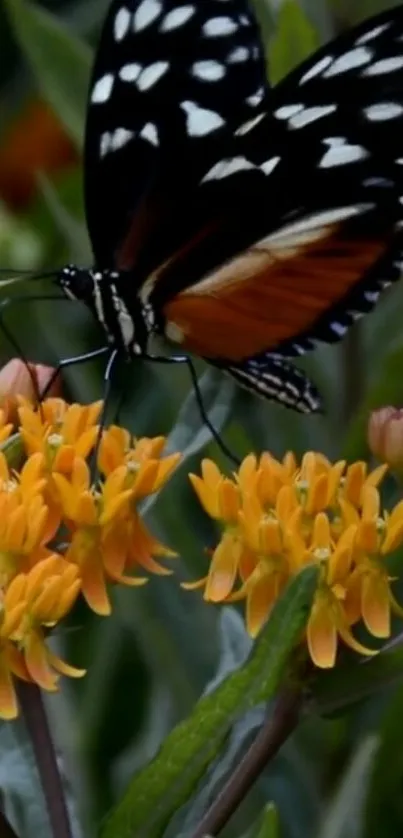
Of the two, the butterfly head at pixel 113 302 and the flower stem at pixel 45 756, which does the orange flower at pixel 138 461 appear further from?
the butterfly head at pixel 113 302


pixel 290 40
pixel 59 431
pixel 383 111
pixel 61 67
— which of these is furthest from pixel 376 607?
pixel 61 67

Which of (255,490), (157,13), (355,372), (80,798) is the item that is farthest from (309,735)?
(157,13)

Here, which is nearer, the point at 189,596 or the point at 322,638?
the point at 322,638

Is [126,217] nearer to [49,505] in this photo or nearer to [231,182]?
[231,182]

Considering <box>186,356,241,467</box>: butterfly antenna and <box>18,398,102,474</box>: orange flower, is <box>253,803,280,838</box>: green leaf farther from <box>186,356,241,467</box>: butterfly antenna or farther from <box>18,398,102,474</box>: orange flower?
<box>186,356,241,467</box>: butterfly antenna

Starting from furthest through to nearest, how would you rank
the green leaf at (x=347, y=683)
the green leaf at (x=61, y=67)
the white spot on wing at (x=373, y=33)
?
the green leaf at (x=61, y=67), the white spot on wing at (x=373, y=33), the green leaf at (x=347, y=683)

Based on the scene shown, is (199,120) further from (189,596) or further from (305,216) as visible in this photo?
(189,596)

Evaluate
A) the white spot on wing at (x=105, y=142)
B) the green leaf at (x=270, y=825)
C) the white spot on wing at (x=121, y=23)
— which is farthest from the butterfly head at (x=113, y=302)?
the green leaf at (x=270, y=825)
